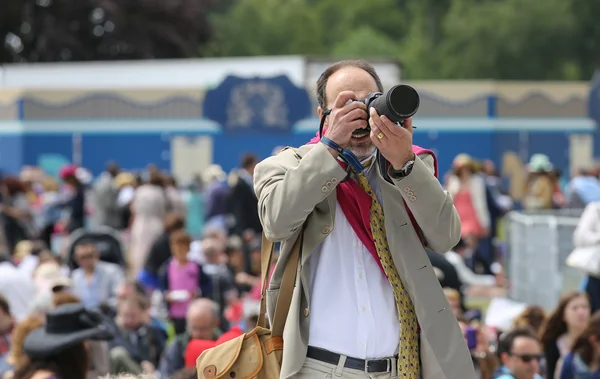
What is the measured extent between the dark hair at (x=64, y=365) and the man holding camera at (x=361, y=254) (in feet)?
7.33

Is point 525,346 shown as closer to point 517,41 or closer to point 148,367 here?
point 148,367

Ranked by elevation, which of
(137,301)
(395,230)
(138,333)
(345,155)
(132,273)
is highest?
(345,155)

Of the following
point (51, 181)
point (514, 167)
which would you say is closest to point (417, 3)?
point (514, 167)

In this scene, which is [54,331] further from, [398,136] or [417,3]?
[417,3]

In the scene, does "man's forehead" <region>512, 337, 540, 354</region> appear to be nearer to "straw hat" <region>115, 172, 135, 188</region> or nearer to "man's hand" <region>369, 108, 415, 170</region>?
"man's hand" <region>369, 108, 415, 170</region>

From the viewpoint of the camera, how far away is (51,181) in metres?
22.8

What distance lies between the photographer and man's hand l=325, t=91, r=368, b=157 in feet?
11.9

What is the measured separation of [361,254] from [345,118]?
17.0 inches

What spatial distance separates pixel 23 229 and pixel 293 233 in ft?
37.8

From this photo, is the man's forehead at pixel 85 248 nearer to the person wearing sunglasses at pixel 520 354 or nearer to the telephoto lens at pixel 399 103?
the person wearing sunglasses at pixel 520 354

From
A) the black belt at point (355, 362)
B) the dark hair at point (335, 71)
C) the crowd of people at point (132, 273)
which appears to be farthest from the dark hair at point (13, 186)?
the black belt at point (355, 362)

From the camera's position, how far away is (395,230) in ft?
12.3

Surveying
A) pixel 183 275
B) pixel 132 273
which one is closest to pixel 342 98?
pixel 183 275

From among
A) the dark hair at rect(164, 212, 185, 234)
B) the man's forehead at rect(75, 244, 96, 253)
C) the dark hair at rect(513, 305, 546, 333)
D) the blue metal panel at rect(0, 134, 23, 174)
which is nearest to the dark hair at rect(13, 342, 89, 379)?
the dark hair at rect(513, 305, 546, 333)
